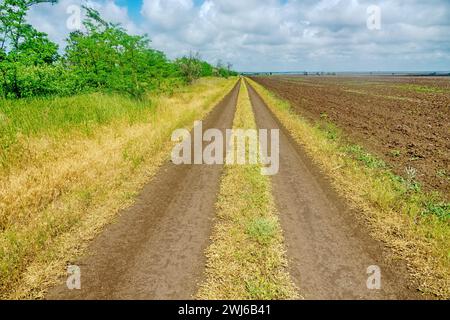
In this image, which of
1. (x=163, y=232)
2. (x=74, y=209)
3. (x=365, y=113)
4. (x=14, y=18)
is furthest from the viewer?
(x=365, y=113)

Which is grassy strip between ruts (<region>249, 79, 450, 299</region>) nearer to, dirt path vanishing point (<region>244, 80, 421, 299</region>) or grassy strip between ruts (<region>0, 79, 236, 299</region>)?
dirt path vanishing point (<region>244, 80, 421, 299</region>)

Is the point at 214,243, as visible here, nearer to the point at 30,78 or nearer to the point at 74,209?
the point at 74,209

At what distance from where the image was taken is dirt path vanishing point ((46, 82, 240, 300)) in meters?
4.08

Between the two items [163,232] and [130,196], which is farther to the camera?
[130,196]

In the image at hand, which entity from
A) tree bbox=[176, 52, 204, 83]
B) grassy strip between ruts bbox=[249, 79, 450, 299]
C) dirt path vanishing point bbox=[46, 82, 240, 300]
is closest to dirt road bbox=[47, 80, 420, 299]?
dirt path vanishing point bbox=[46, 82, 240, 300]

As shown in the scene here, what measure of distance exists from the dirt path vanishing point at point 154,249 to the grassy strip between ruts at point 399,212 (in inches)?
132

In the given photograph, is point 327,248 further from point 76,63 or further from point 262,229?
point 76,63

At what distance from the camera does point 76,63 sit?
627 inches

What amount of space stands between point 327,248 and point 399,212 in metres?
2.31

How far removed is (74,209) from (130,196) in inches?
51.0

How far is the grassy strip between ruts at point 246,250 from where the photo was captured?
4.05 m

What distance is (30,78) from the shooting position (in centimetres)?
1190

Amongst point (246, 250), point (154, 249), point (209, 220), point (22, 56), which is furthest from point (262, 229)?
point (22, 56)
